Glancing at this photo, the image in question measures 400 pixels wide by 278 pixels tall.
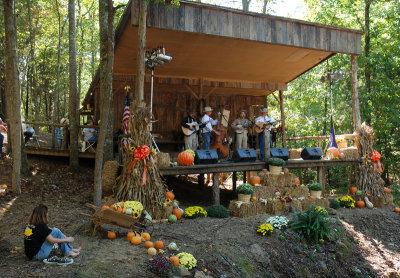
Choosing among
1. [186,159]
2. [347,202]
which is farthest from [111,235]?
[347,202]

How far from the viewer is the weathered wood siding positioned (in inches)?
281

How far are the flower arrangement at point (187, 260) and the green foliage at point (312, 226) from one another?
9.41 ft

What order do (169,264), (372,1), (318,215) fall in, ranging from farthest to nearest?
(372,1) < (318,215) < (169,264)

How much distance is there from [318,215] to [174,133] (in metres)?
6.59

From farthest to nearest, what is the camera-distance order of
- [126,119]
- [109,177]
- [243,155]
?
[126,119] → [243,155] → [109,177]

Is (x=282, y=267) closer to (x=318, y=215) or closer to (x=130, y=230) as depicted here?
(x=318, y=215)

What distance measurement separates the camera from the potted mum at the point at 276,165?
839 centimetres

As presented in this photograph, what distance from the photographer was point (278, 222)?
677 centimetres

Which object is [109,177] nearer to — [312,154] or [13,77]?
[13,77]

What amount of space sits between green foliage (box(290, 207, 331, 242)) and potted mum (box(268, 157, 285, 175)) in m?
1.74

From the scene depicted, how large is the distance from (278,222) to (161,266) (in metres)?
3.31

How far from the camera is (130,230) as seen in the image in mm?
5508

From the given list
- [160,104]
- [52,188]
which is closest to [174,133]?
[160,104]

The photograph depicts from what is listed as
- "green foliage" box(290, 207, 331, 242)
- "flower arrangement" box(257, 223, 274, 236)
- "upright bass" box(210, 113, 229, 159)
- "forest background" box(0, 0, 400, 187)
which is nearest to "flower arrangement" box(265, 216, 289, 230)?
"green foliage" box(290, 207, 331, 242)
